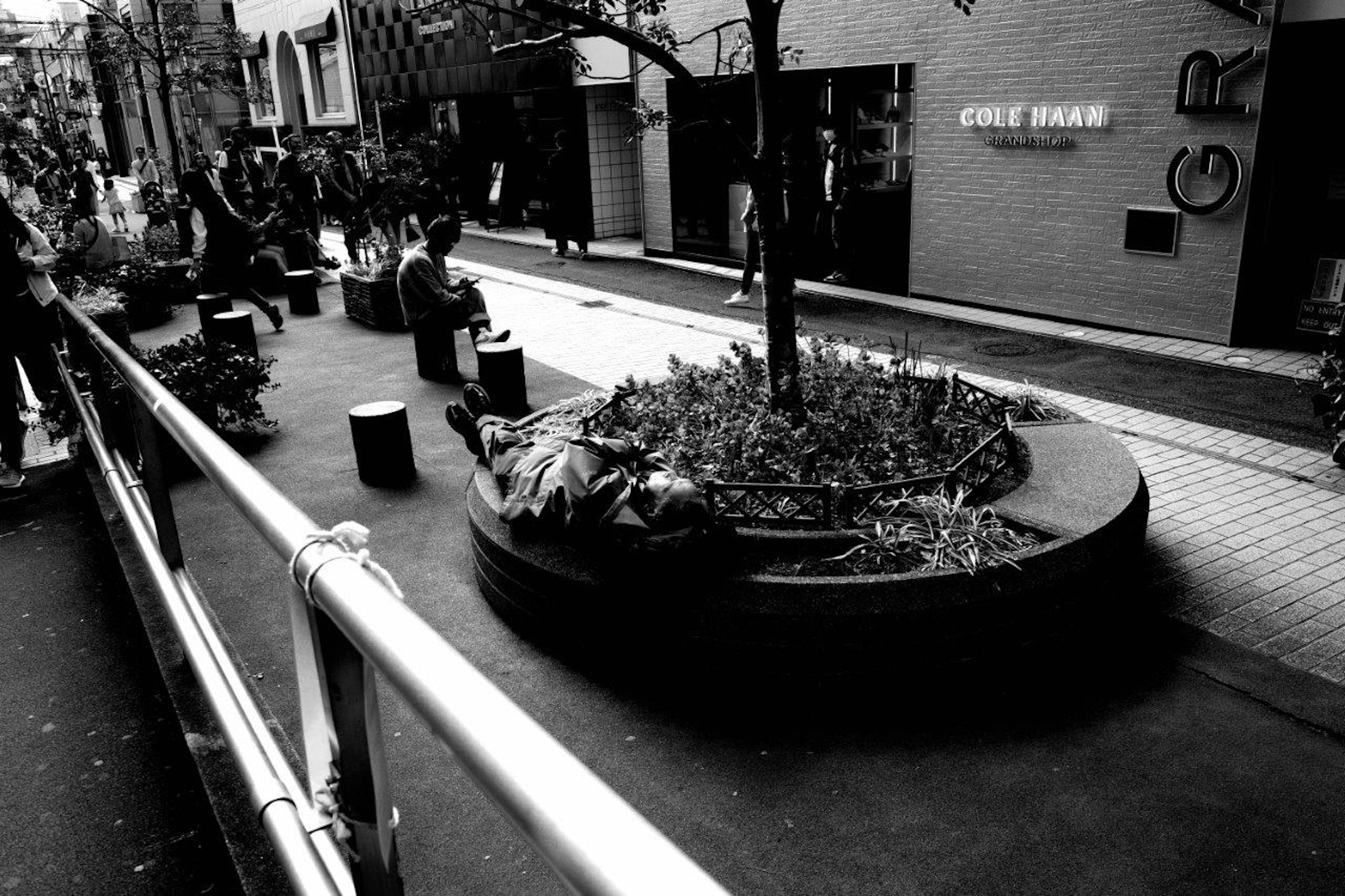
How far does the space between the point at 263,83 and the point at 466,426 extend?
30714 millimetres

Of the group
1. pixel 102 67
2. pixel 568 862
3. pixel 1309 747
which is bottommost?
pixel 1309 747

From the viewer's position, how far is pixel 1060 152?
37.0ft

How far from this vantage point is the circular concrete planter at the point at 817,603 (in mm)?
4332

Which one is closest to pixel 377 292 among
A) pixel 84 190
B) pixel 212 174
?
pixel 212 174

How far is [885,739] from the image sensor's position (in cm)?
418

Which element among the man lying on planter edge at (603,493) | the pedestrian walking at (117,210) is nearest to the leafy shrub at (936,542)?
the man lying on planter edge at (603,493)

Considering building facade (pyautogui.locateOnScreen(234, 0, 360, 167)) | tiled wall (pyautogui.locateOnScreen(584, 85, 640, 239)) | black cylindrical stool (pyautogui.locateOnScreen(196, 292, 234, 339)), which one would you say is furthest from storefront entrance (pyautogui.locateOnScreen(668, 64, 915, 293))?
building facade (pyautogui.locateOnScreen(234, 0, 360, 167))

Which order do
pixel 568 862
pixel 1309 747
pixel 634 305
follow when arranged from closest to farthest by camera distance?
pixel 568 862 → pixel 1309 747 → pixel 634 305

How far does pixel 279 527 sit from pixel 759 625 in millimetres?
3190

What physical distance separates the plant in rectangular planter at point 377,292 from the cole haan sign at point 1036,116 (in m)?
7.18

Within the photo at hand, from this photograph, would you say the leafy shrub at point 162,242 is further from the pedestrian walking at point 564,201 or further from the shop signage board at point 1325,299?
→ the shop signage board at point 1325,299

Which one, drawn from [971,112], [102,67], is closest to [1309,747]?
[971,112]

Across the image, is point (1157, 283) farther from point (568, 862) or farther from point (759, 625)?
point (568, 862)

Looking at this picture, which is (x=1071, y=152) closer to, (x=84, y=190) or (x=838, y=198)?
(x=838, y=198)
